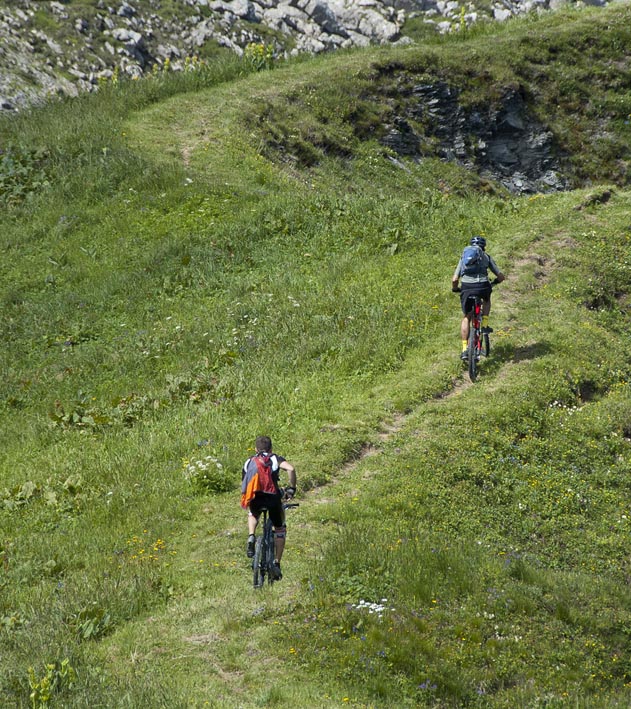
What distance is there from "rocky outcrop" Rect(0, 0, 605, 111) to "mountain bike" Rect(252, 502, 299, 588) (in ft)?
181

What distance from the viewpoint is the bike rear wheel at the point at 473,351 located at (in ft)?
53.6

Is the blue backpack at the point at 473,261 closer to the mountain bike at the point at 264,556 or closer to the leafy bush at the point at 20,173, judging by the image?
the mountain bike at the point at 264,556

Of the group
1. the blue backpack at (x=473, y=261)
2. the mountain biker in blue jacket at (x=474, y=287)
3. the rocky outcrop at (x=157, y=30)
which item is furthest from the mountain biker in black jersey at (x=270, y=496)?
the rocky outcrop at (x=157, y=30)

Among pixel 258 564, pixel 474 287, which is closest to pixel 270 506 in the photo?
pixel 258 564

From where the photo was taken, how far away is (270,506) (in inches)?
413

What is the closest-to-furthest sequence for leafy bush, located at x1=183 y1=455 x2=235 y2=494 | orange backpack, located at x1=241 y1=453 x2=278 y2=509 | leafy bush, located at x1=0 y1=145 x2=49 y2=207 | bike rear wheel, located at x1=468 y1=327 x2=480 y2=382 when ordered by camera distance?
orange backpack, located at x1=241 y1=453 x2=278 y2=509, leafy bush, located at x1=183 y1=455 x2=235 y2=494, bike rear wheel, located at x1=468 y1=327 x2=480 y2=382, leafy bush, located at x1=0 y1=145 x2=49 y2=207

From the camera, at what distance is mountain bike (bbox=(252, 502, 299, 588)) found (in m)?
10.4

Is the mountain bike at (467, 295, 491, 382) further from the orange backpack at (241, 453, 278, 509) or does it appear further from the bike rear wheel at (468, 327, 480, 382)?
the orange backpack at (241, 453, 278, 509)

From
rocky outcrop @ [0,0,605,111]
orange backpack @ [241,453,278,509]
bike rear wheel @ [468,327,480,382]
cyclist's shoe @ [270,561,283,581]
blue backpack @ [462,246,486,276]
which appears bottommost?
cyclist's shoe @ [270,561,283,581]

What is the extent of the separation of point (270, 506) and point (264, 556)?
605mm

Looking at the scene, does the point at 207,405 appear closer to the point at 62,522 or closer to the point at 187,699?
the point at 62,522

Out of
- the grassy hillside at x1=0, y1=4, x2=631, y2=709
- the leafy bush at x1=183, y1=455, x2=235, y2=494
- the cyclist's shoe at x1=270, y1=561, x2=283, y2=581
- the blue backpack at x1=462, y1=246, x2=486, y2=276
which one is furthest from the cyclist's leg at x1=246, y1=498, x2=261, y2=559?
the blue backpack at x1=462, y1=246, x2=486, y2=276

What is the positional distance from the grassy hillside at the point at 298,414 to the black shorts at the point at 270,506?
764 millimetres

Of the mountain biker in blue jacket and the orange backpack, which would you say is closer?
the orange backpack
